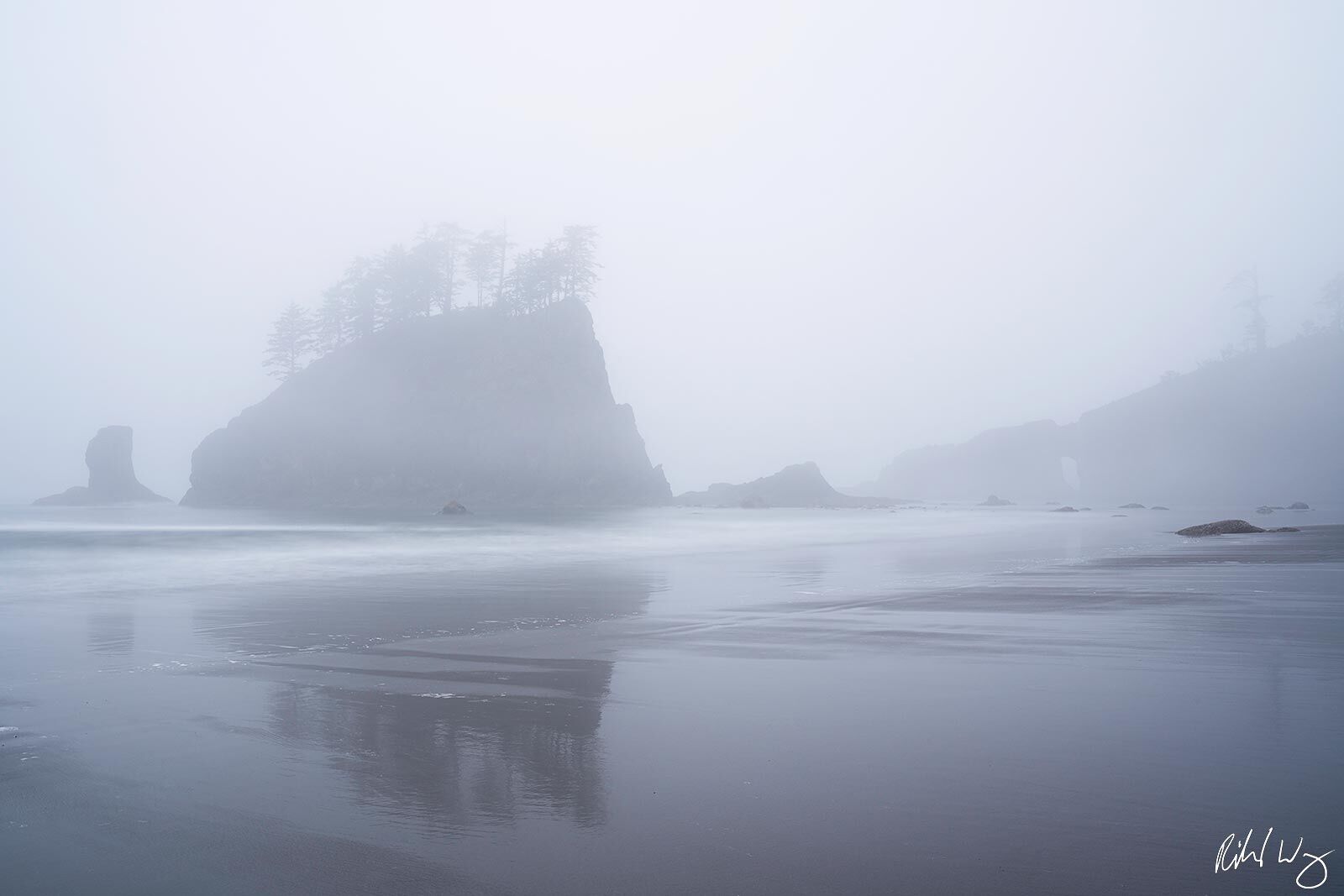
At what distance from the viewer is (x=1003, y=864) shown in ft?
13.3

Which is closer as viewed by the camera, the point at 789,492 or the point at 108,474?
the point at 789,492

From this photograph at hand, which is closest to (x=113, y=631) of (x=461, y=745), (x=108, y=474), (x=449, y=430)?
(x=461, y=745)

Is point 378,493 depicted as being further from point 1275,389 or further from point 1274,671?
point 1275,389

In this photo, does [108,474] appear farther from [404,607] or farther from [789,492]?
[404,607]

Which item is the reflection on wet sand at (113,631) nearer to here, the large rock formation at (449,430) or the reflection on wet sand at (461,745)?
the reflection on wet sand at (461,745)

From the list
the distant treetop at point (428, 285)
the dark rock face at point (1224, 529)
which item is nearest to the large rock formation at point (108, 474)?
the distant treetop at point (428, 285)

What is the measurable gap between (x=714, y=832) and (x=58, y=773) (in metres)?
4.29

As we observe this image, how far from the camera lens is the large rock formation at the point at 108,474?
148 m

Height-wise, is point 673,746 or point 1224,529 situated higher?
point 673,746
